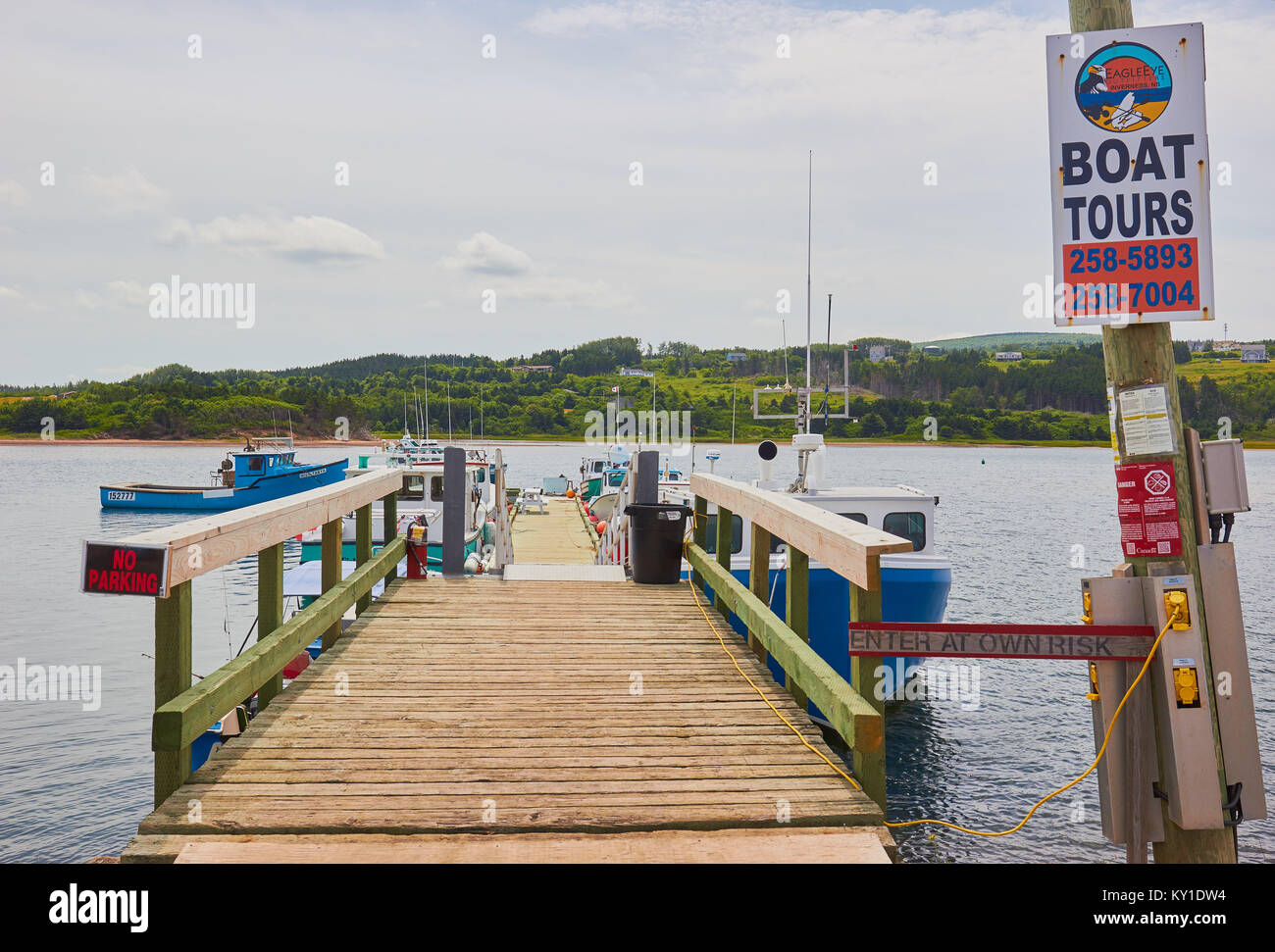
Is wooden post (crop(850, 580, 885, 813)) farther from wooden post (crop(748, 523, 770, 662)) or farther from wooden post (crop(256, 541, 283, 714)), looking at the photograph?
wooden post (crop(256, 541, 283, 714))

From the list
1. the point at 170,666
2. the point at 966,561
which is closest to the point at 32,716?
Answer: the point at 170,666

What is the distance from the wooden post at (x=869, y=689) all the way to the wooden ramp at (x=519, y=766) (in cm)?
7

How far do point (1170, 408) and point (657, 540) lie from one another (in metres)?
5.43

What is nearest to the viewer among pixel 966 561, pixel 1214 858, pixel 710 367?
pixel 1214 858

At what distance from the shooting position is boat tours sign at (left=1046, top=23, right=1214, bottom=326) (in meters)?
4.53

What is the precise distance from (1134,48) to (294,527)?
4.98 m

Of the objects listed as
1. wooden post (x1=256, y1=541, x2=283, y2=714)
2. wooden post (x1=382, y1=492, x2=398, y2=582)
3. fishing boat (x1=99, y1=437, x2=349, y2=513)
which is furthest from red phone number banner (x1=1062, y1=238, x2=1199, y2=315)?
fishing boat (x1=99, y1=437, x2=349, y2=513)

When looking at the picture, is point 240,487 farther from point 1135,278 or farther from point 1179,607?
point 1179,607

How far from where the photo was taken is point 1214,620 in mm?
4480

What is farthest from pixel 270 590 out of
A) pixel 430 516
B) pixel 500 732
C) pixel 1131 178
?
pixel 430 516

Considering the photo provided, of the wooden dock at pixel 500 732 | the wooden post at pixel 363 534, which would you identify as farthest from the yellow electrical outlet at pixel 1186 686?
the wooden post at pixel 363 534

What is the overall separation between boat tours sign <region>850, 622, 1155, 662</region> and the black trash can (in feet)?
16.9

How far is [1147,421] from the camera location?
4.59 meters
